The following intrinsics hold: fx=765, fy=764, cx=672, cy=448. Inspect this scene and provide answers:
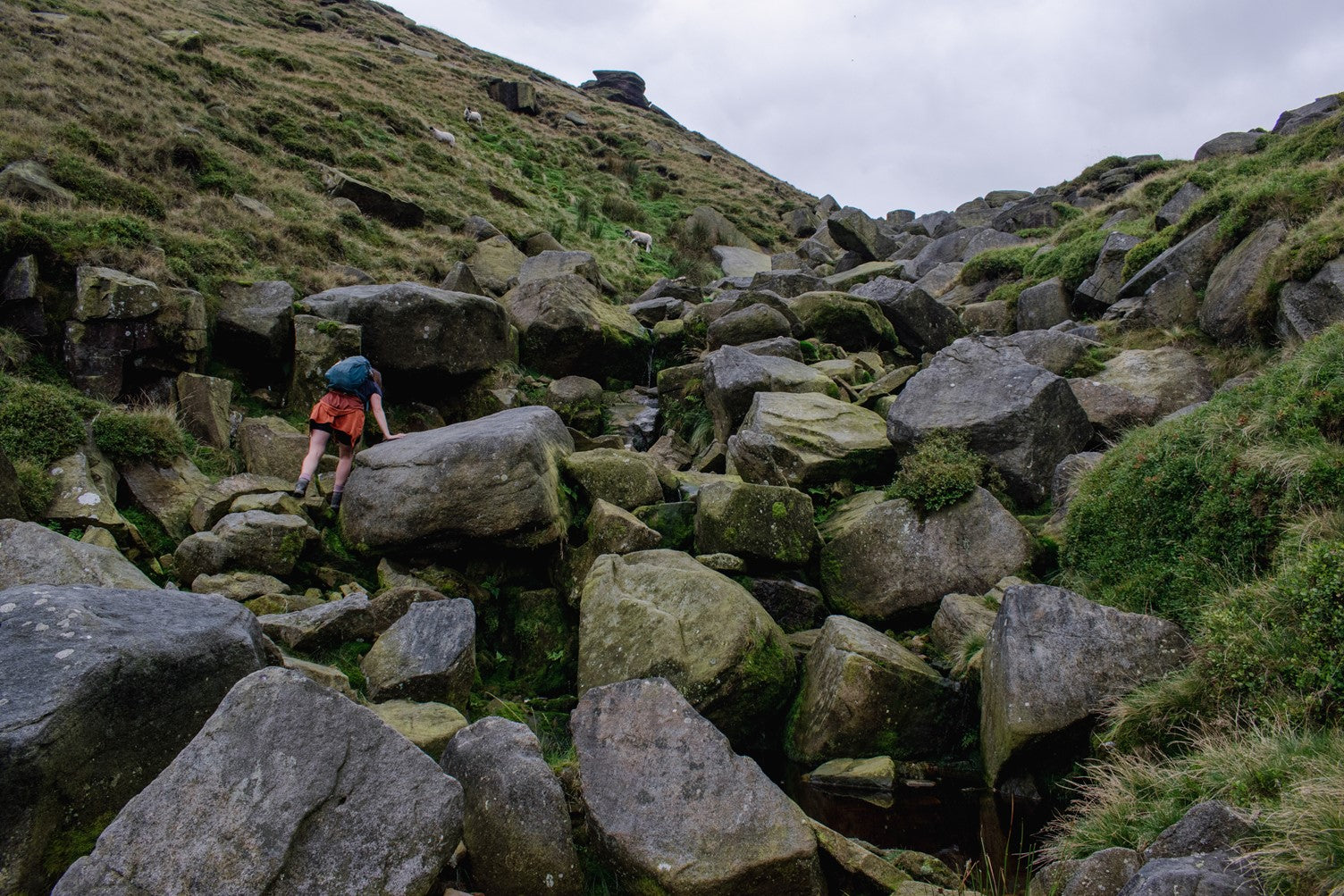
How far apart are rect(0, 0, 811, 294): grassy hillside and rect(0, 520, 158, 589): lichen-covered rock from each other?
714cm

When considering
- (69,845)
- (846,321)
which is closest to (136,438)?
(69,845)

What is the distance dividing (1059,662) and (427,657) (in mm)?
5807

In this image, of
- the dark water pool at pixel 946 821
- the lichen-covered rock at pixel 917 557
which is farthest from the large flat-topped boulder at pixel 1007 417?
the dark water pool at pixel 946 821

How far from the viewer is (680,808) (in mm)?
5309

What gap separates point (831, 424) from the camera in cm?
1261

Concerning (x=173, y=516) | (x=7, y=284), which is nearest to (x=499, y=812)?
(x=173, y=516)

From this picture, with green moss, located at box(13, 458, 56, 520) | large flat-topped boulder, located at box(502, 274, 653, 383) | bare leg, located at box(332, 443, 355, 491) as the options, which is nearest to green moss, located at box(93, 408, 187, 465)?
green moss, located at box(13, 458, 56, 520)

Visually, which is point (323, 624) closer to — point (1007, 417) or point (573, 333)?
point (1007, 417)

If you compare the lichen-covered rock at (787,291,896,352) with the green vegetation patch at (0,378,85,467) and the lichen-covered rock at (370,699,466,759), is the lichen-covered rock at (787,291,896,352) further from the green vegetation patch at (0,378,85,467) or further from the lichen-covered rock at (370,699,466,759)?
the green vegetation patch at (0,378,85,467)

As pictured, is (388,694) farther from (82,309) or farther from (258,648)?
(82,309)

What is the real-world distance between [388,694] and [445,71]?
51.2 m

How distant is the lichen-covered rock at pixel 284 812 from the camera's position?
12.2ft

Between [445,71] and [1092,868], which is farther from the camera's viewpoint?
[445,71]

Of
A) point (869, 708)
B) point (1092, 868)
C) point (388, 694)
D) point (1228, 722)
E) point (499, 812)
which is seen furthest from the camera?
point (869, 708)
